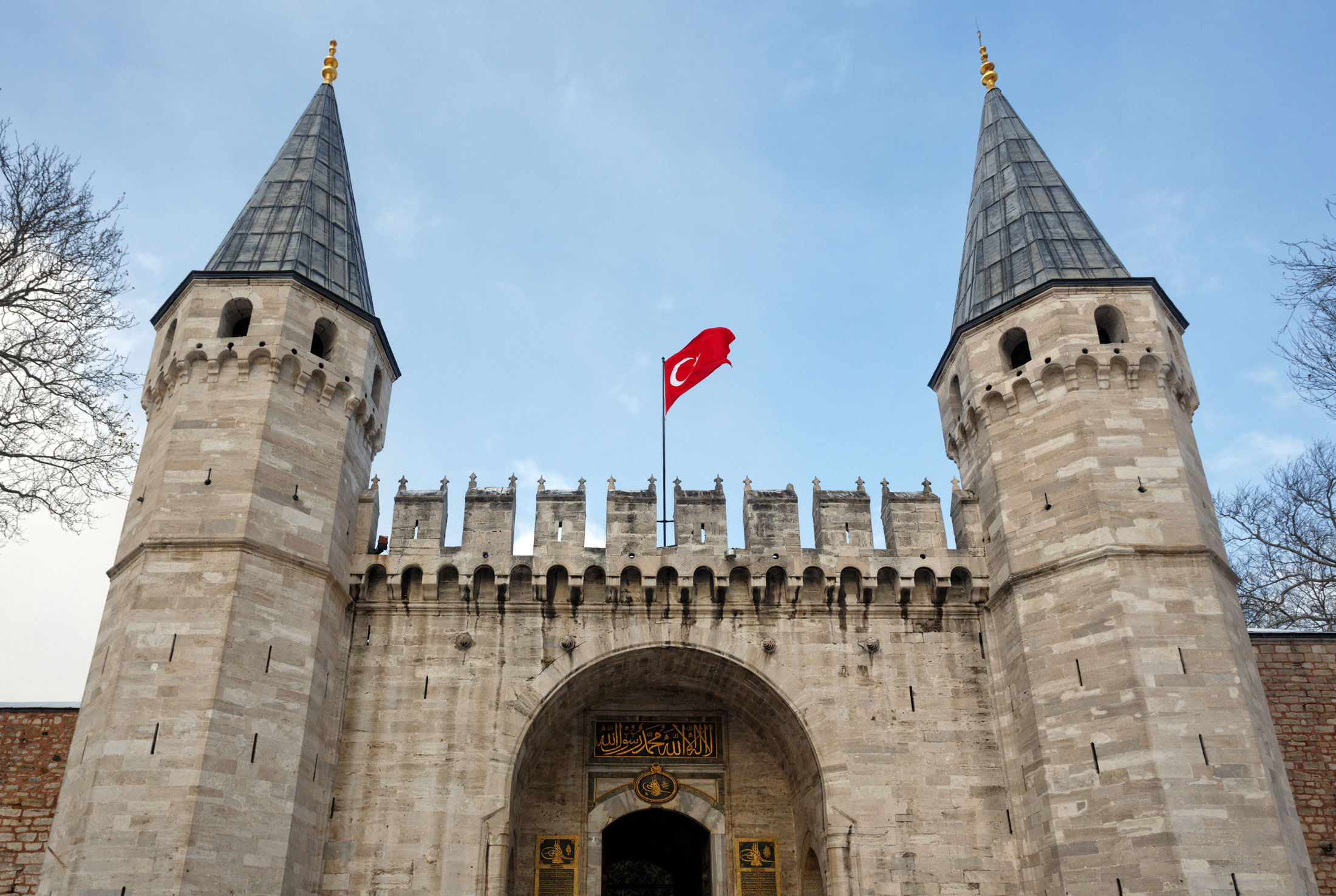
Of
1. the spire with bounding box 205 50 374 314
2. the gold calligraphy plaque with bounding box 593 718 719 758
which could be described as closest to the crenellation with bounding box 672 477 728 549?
the gold calligraphy plaque with bounding box 593 718 719 758

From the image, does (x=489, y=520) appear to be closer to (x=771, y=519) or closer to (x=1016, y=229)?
(x=771, y=519)

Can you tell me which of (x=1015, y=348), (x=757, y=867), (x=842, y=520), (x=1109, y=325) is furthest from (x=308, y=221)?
(x=1109, y=325)

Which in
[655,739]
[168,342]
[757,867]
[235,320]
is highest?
[235,320]

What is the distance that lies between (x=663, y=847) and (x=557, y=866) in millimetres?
4201

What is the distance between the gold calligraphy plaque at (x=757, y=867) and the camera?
15.6 meters

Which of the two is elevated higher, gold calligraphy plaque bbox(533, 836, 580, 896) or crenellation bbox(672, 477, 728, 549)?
crenellation bbox(672, 477, 728, 549)

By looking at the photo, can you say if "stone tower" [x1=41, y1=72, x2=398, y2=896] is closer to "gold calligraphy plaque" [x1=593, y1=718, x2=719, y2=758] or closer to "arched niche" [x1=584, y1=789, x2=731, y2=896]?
"arched niche" [x1=584, y1=789, x2=731, y2=896]

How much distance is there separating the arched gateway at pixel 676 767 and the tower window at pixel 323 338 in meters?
6.43

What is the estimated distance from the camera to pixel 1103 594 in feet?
43.5

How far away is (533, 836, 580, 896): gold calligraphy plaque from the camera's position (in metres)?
15.3

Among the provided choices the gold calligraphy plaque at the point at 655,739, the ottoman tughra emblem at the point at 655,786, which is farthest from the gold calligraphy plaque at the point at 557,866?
the gold calligraphy plaque at the point at 655,739

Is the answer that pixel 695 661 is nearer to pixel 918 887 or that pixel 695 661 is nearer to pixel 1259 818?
pixel 918 887

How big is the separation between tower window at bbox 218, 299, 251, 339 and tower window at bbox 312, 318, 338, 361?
3.33ft

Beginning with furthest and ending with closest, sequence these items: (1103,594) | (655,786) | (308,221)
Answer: (308,221) < (655,786) < (1103,594)
